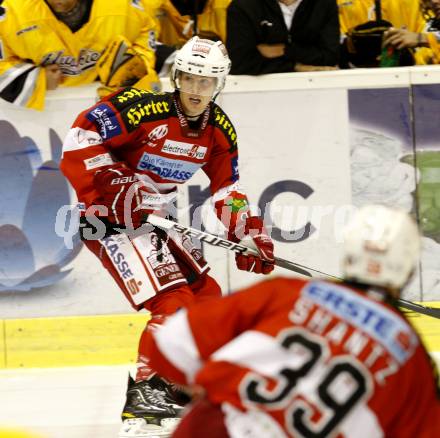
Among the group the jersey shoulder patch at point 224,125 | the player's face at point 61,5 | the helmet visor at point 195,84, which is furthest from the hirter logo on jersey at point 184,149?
the player's face at point 61,5

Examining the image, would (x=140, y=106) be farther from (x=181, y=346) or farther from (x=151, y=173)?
(x=181, y=346)

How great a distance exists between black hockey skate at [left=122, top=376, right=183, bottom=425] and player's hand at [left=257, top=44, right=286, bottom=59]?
1993 millimetres

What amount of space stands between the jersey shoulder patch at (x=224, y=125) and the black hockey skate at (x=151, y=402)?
1039mm

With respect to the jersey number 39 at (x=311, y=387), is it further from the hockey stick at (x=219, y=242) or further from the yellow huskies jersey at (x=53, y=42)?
the yellow huskies jersey at (x=53, y=42)

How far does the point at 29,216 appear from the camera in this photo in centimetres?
558

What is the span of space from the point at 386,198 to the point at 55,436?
6.94ft

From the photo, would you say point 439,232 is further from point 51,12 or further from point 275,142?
point 51,12

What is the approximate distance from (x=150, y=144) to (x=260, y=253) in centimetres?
66

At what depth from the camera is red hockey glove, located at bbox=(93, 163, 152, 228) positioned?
4391 mm

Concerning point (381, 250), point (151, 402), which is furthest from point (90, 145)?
point (381, 250)

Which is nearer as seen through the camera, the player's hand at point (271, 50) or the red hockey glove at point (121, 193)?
the red hockey glove at point (121, 193)

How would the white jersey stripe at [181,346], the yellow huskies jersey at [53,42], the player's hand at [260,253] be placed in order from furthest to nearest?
the yellow huskies jersey at [53,42]
the player's hand at [260,253]
the white jersey stripe at [181,346]

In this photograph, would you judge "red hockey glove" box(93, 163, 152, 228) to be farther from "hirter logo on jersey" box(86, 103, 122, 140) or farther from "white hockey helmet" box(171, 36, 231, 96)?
"white hockey helmet" box(171, 36, 231, 96)

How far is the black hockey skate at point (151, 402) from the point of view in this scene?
13.9 ft
